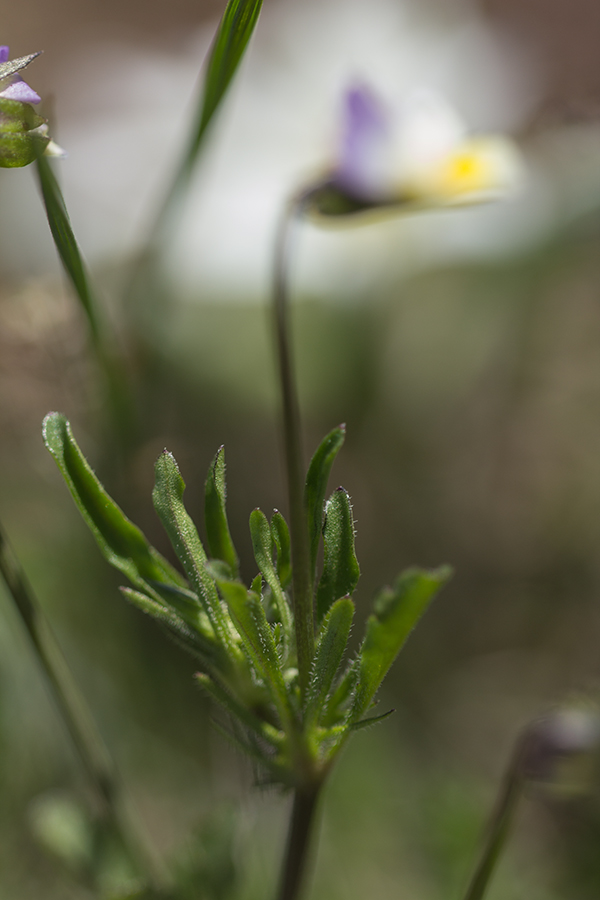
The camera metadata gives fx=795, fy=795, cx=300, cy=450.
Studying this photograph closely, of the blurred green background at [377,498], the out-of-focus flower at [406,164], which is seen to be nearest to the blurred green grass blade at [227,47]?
the out-of-focus flower at [406,164]

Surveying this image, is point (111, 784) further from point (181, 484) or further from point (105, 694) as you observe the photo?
point (105, 694)

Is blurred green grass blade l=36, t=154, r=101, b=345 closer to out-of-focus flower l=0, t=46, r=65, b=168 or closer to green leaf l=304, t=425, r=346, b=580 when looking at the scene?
out-of-focus flower l=0, t=46, r=65, b=168

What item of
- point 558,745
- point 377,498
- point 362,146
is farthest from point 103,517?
point 377,498

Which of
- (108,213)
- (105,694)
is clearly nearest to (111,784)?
(105,694)

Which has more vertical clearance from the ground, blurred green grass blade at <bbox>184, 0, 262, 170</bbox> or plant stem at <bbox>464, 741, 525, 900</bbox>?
blurred green grass blade at <bbox>184, 0, 262, 170</bbox>

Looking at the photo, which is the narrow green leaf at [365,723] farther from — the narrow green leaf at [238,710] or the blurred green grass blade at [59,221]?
the blurred green grass blade at [59,221]

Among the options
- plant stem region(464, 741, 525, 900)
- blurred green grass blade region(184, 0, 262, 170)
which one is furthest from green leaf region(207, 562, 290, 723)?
blurred green grass blade region(184, 0, 262, 170)
